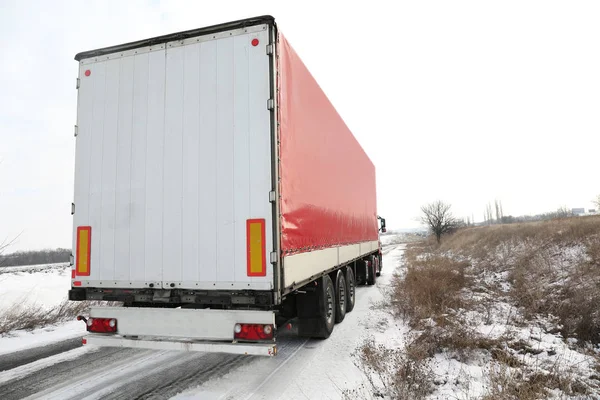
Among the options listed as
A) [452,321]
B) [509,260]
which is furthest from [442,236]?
[452,321]

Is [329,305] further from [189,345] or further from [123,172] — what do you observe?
[123,172]

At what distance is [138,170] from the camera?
430 cm

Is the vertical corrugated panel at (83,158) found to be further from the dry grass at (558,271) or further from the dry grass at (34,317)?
the dry grass at (558,271)

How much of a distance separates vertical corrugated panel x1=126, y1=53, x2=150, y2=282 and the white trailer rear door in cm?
1

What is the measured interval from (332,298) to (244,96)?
13.0 ft

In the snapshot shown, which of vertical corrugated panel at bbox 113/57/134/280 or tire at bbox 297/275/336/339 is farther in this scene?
tire at bbox 297/275/336/339

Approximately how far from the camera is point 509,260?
46.0ft

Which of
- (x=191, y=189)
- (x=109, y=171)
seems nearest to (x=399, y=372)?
(x=191, y=189)

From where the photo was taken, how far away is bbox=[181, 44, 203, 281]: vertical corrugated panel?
4023 millimetres

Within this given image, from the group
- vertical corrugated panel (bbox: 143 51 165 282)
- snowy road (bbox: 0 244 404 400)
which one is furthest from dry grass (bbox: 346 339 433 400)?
vertical corrugated panel (bbox: 143 51 165 282)

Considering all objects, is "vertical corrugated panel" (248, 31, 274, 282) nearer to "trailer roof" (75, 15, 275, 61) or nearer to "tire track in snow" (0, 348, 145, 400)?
"trailer roof" (75, 15, 275, 61)

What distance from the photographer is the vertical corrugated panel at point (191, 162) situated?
13.2 ft

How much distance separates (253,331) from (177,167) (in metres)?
2.12

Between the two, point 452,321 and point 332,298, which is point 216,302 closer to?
point 332,298
